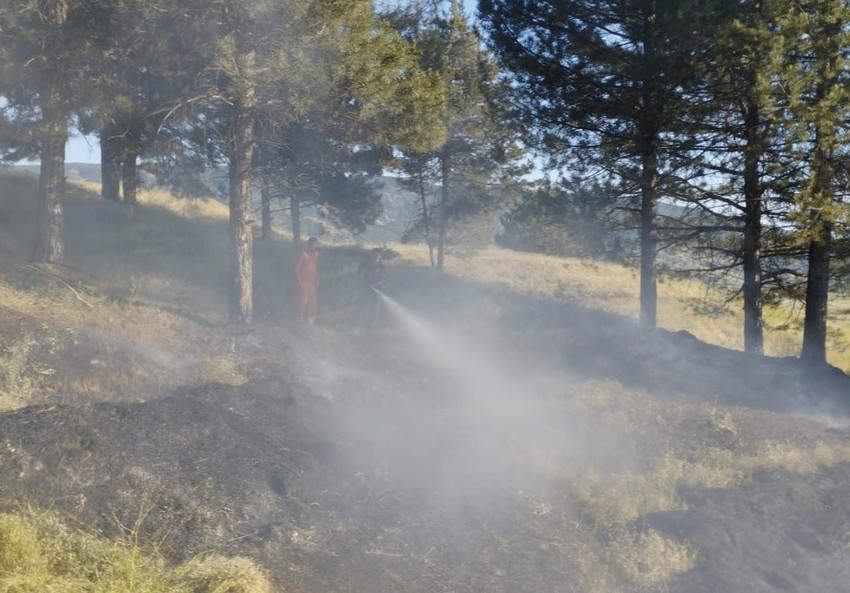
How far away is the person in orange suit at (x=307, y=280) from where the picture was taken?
13.4 metres

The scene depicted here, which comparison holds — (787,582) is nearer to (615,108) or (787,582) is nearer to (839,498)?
(839,498)

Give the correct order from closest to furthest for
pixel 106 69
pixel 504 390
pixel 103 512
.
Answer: pixel 103 512 < pixel 504 390 < pixel 106 69

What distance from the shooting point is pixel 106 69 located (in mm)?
11922

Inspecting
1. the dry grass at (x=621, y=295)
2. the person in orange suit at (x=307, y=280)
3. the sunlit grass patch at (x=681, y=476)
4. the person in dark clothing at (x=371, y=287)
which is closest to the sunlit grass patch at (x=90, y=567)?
the sunlit grass patch at (x=681, y=476)

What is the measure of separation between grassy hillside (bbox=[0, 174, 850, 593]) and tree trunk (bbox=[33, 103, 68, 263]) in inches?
21.7

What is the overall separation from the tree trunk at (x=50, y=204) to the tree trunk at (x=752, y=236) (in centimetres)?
1231

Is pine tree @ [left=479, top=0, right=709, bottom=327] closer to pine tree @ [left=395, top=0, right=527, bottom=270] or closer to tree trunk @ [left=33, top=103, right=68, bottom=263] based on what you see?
pine tree @ [left=395, top=0, right=527, bottom=270]

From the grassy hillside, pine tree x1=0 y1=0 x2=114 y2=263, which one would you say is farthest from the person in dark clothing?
pine tree x1=0 y1=0 x2=114 y2=263

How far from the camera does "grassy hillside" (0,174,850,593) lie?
5617mm

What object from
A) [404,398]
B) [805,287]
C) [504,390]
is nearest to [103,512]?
[404,398]

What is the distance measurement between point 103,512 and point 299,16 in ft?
25.9

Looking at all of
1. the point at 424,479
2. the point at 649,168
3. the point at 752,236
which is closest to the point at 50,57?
the point at 424,479

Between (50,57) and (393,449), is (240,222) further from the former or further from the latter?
(393,449)

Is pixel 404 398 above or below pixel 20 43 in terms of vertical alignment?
below
